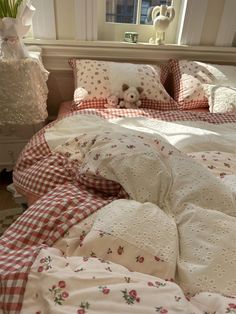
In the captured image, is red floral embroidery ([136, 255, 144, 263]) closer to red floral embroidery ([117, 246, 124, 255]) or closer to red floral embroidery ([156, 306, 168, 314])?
red floral embroidery ([117, 246, 124, 255])

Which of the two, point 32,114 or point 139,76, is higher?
point 139,76

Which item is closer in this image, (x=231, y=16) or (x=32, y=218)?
(x=32, y=218)

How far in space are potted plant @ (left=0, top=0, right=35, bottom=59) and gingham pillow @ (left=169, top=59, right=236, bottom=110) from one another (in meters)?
1.09

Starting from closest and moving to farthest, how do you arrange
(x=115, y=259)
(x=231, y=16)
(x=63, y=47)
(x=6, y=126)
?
(x=115, y=259), (x=6, y=126), (x=63, y=47), (x=231, y=16)

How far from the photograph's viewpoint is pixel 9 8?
57.9 inches

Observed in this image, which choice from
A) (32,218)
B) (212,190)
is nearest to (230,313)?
(212,190)

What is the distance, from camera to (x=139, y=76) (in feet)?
6.08

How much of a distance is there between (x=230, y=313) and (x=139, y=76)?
1606mm

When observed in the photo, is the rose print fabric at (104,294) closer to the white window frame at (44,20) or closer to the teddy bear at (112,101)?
the teddy bear at (112,101)

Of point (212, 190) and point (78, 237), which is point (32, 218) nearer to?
point (78, 237)

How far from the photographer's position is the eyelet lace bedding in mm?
526

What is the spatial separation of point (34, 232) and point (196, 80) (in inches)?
64.1

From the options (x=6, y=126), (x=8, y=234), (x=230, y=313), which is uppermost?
(x=230, y=313)

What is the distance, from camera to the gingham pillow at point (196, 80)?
191 cm
